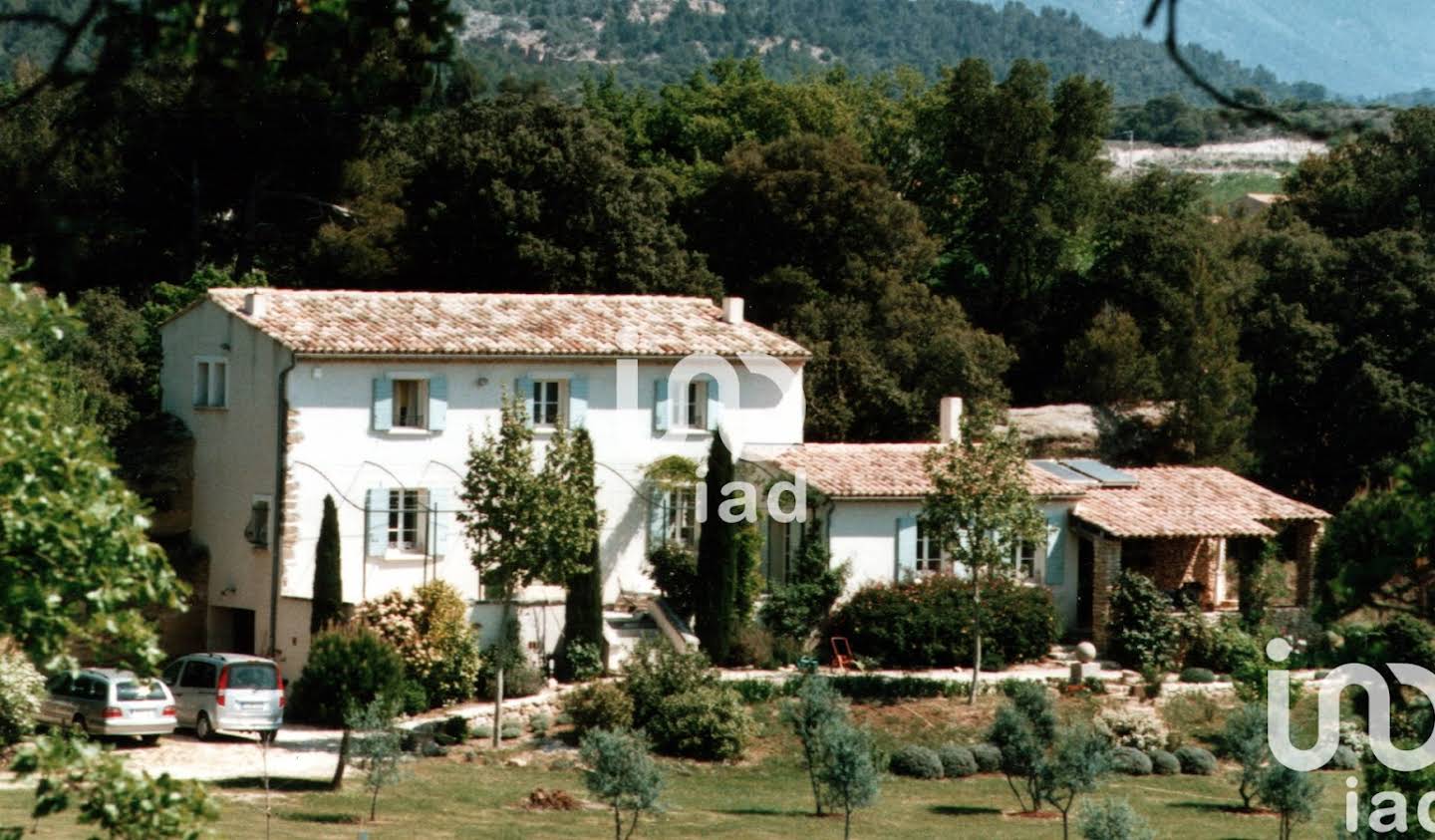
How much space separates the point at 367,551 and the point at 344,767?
249 inches

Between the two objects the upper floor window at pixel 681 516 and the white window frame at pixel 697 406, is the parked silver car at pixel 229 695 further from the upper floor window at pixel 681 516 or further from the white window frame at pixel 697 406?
the white window frame at pixel 697 406

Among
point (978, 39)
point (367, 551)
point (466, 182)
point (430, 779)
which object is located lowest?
point (430, 779)

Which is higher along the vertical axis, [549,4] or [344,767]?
[549,4]

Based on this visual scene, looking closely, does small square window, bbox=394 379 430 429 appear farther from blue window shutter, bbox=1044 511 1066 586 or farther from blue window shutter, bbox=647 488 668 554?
blue window shutter, bbox=1044 511 1066 586

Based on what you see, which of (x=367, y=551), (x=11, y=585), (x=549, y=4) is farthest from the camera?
(x=549, y=4)

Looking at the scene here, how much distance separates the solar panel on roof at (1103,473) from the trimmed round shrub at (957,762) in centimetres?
949

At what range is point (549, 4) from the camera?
185m

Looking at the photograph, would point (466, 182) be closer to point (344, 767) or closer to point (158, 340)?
point (158, 340)

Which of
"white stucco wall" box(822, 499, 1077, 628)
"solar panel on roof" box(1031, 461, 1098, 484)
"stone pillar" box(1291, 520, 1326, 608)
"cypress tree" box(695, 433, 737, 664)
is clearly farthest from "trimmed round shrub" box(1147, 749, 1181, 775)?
"stone pillar" box(1291, 520, 1326, 608)

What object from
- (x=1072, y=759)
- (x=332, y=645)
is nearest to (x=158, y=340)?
(x=332, y=645)

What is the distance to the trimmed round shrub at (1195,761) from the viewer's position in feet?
97.8

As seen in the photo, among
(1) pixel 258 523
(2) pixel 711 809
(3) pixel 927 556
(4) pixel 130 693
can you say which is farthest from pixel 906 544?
(4) pixel 130 693

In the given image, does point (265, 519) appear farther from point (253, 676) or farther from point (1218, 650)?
point (1218, 650)

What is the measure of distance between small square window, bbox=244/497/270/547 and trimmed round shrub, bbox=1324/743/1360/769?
1732 cm
